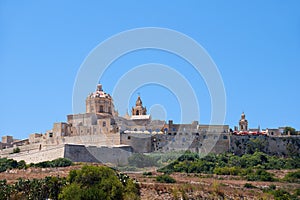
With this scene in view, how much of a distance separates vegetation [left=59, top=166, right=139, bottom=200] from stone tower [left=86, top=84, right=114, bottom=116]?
25311 mm

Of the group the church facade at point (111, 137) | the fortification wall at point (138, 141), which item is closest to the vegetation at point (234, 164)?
the church facade at point (111, 137)

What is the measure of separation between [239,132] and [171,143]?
33.5 ft

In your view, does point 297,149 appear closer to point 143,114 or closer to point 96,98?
point 143,114

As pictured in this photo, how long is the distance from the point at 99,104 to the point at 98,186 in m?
27.9

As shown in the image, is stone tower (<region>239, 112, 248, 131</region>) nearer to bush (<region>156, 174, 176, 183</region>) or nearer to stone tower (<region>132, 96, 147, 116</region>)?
stone tower (<region>132, 96, 147, 116</region>)

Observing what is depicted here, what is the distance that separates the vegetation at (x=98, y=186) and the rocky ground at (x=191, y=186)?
142 centimetres

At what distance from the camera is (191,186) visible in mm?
40094

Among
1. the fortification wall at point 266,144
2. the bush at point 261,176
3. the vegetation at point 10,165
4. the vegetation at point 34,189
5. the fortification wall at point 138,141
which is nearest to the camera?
the vegetation at point 34,189

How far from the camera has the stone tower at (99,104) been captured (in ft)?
207

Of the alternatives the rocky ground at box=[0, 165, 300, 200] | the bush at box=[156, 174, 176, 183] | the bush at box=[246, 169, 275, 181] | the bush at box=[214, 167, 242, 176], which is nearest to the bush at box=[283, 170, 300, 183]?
the bush at box=[246, 169, 275, 181]

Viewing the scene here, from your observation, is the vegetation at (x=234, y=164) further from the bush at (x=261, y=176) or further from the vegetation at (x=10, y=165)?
the vegetation at (x=10, y=165)

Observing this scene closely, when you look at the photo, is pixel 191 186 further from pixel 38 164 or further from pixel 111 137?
pixel 111 137

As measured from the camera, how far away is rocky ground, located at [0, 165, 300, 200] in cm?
3853

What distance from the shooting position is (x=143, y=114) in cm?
6956
